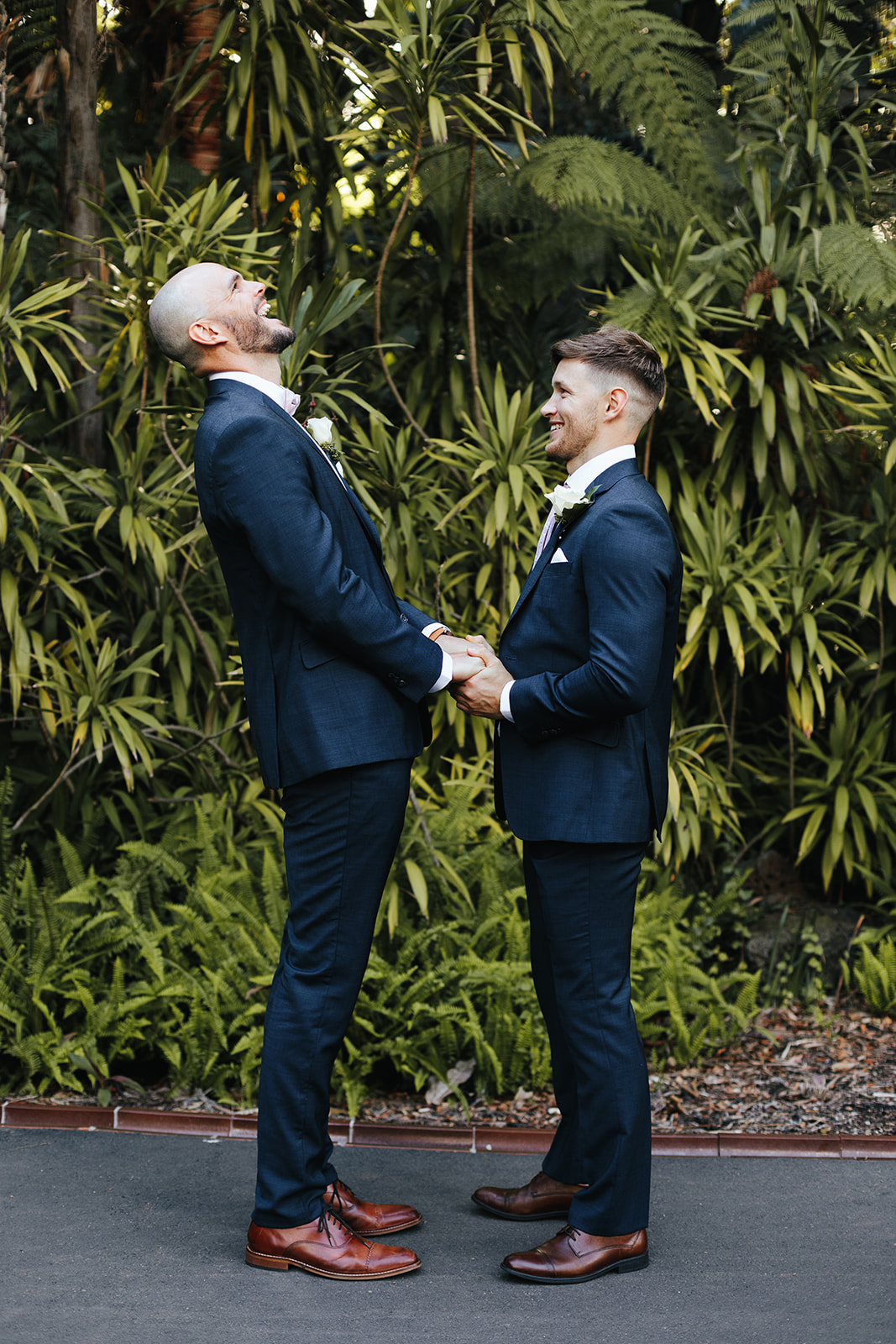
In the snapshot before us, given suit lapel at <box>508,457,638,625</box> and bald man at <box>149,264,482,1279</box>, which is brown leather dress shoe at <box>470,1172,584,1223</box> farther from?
suit lapel at <box>508,457,638,625</box>

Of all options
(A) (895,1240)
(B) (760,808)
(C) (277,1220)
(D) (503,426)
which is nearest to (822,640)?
(B) (760,808)

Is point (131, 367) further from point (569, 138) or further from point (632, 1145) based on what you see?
point (632, 1145)

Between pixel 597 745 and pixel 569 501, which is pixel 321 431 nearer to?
pixel 569 501

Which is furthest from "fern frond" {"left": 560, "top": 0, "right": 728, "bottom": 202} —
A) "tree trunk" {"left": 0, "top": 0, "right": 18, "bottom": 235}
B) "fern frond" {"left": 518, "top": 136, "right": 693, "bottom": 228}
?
"tree trunk" {"left": 0, "top": 0, "right": 18, "bottom": 235}

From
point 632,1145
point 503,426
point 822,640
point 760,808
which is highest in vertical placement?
point 503,426

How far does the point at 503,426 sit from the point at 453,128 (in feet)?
4.93

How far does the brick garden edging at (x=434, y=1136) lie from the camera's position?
3.13m

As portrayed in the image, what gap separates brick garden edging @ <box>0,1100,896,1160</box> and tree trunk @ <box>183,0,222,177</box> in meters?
3.31

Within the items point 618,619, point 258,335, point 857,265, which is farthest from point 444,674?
point 857,265

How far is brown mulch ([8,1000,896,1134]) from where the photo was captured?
334cm

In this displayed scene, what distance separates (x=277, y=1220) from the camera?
2.43 m

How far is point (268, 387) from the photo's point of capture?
8.09ft

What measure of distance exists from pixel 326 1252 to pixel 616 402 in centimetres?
178

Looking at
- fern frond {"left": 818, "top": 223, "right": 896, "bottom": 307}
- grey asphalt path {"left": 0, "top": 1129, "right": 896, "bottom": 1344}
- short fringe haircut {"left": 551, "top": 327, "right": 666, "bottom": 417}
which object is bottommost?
grey asphalt path {"left": 0, "top": 1129, "right": 896, "bottom": 1344}
